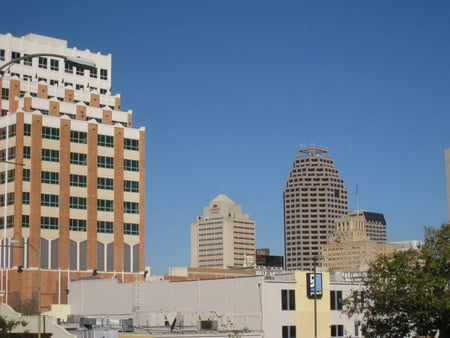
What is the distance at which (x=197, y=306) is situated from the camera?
9088 cm

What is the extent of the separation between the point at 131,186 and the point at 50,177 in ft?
46.8

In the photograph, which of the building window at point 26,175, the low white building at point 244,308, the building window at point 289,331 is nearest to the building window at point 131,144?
the building window at point 26,175

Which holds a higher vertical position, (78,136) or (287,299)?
(78,136)

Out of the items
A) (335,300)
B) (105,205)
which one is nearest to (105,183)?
(105,205)

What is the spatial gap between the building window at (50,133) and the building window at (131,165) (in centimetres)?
1248

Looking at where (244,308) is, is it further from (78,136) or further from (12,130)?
(12,130)

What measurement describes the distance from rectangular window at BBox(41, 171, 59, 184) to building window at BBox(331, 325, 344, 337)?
5420 centimetres

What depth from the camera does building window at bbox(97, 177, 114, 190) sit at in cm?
13000

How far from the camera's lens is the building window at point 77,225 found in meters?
127

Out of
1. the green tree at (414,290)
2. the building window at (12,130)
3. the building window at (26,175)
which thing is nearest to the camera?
the green tree at (414,290)

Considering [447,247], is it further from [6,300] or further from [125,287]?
[6,300]

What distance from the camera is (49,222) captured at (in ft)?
406

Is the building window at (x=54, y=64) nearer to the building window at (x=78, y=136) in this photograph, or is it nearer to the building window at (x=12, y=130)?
the building window at (x=78, y=136)

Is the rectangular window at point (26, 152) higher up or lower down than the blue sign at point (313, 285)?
higher up
